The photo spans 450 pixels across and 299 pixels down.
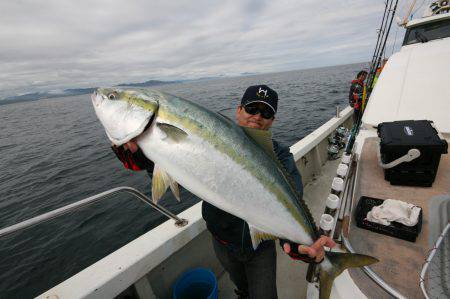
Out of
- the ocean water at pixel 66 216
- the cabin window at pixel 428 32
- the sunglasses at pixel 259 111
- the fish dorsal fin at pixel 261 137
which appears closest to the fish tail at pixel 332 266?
the fish dorsal fin at pixel 261 137

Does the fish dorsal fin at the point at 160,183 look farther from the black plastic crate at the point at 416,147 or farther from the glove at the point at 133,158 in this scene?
the black plastic crate at the point at 416,147

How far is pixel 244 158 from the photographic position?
6.01ft

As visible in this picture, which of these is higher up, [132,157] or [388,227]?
[132,157]

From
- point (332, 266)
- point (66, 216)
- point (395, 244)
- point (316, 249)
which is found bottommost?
point (66, 216)

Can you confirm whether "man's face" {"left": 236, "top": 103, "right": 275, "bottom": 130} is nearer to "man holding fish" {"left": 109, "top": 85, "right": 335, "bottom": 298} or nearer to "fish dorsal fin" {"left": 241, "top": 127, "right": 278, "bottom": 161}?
"man holding fish" {"left": 109, "top": 85, "right": 335, "bottom": 298}

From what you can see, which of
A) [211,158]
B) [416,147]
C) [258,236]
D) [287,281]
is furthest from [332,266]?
[416,147]

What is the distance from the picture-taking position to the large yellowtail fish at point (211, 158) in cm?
173

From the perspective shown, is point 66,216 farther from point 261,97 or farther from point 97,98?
point 261,97

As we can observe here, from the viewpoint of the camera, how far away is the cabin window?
265 inches

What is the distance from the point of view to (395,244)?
238 centimetres

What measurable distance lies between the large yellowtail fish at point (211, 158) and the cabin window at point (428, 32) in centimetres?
825

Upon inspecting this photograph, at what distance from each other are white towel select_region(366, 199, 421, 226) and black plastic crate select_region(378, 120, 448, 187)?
0.86 metres

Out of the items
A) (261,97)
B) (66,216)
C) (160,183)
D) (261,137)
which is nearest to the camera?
(160,183)

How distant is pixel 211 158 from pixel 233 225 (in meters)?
1.08
